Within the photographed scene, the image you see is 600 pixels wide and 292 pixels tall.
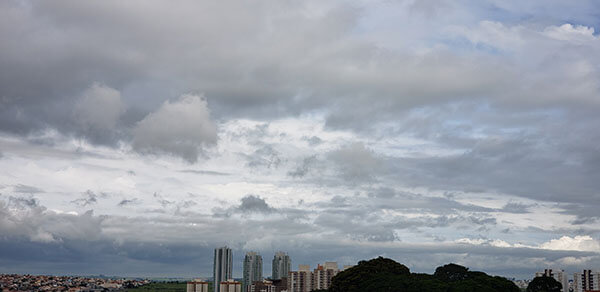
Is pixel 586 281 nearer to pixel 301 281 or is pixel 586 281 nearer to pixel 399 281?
pixel 301 281

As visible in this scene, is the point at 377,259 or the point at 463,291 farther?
the point at 377,259

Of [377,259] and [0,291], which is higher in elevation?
[377,259]

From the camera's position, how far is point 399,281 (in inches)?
3337

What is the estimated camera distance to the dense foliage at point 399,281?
78000 mm

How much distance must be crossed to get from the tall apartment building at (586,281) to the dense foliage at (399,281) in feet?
239

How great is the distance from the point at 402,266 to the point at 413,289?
96.5 feet

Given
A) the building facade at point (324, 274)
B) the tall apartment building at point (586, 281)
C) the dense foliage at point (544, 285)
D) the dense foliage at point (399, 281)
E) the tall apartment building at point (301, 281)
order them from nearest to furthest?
the dense foliage at point (399, 281) < the dense foliage at point (544, 285) < the tall apartment building at point (586, 281) < the building facade at point (324, 274) < the tall apartment building at point (301, 281)

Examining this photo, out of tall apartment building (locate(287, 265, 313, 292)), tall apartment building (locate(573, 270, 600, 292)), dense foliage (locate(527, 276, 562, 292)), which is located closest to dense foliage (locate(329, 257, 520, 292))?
dense foliage (locate(527, 276, 562, 292))

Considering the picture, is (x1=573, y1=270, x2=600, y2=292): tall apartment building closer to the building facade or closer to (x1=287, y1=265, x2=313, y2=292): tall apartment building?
the building facade

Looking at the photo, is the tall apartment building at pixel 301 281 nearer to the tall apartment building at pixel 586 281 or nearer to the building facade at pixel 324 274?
the building facade at pixel 324 274

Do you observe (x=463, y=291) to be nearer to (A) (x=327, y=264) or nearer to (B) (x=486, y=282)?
(B) (x=486, y=282)

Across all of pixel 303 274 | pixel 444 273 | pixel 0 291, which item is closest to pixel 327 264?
pixel 303 274

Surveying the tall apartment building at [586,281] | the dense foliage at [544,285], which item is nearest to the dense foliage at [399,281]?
the dense foliage at [544,285]

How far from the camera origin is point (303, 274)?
7781 inches
